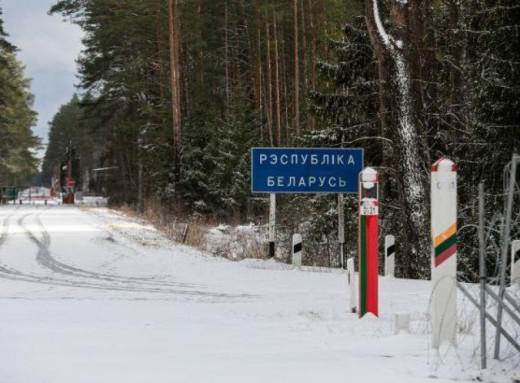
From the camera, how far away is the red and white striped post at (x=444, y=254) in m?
5.82

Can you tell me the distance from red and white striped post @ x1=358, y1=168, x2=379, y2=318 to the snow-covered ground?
26 cm

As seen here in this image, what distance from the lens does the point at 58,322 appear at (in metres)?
7.75

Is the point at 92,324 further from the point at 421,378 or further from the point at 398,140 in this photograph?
the point at 398,140

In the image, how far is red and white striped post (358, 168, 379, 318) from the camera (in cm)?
789

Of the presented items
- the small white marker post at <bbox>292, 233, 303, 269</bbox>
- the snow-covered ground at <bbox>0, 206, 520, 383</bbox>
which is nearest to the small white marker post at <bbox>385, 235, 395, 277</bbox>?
the snow-covered ground at <bbox>0, 206, 520, 383</bbox>

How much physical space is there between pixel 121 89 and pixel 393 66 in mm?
33520

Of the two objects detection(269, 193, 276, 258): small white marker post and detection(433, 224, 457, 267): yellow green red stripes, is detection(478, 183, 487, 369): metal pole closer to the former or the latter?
detection(433, 224, 457, 267): yellow green red stripes

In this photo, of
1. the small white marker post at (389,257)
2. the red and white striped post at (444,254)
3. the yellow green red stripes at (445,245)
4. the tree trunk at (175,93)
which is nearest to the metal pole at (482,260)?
the red and white striped post at (444,254)

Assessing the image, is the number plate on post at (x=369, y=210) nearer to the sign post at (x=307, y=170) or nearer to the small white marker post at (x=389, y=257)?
the small white marker post at (x=389, y=257)

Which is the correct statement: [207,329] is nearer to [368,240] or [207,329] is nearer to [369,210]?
[368,240]

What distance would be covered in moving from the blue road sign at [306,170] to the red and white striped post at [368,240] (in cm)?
841

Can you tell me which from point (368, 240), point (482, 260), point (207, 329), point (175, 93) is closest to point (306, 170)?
point (368, 240)

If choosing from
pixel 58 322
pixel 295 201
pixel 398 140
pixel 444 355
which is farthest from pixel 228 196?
pixel 444 355

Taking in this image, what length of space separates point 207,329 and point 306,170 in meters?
9.63
